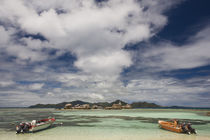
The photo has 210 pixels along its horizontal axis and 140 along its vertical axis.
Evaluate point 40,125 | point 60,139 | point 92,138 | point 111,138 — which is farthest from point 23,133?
point 111,138

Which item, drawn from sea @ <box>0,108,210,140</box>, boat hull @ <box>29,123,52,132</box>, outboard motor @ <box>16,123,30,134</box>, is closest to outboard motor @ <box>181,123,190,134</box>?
sea @ <box>0,108,210,140</box>

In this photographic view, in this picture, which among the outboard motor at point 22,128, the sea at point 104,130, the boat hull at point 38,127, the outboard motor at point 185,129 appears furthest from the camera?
the boat hull at point 38,127

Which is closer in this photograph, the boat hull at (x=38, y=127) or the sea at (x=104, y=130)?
the sea at (x=104, y=130)

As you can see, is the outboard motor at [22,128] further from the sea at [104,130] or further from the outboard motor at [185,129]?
the outboard motor at [185,129]

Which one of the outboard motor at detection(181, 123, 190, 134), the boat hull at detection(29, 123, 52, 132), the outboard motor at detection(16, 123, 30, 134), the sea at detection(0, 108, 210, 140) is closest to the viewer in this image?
the sea at detection(0, 108, 210, 140)

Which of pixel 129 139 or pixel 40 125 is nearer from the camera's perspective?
pixel 129 139

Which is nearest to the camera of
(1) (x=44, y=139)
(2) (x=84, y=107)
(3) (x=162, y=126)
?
(1) (x=44, y=139)

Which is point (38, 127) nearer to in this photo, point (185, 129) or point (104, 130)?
point (104, 130)

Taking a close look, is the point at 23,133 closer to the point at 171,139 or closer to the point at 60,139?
the point at 60,139

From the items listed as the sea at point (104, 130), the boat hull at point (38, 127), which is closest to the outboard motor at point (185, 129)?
the sea at point (104, 130)

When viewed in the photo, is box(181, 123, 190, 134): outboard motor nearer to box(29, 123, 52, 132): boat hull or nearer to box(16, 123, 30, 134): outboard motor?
box(29, 123, 52, 132): boat hull

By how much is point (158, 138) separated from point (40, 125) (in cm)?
1767

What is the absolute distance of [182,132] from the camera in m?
22.0

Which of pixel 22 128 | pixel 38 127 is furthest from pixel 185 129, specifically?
pixel 22 128
